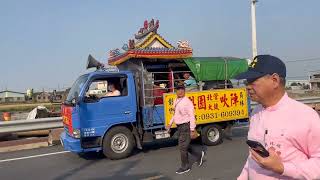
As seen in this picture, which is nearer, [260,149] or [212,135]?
[260,149]

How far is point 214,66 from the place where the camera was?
1311cm

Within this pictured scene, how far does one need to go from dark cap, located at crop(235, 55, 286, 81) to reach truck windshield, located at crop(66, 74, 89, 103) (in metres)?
7.93

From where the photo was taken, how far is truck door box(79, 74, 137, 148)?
1045cm

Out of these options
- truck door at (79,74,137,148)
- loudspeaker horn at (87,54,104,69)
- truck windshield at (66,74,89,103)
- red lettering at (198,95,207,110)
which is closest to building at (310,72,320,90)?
red lettering at (198,95,207,110)

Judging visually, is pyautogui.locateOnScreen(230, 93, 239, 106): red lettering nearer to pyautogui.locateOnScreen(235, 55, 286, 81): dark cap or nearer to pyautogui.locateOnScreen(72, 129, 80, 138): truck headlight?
pyautogui.locateOnScreen(72, 129, 80, 138): truck headlight

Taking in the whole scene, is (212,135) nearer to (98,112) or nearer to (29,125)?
(98,112)

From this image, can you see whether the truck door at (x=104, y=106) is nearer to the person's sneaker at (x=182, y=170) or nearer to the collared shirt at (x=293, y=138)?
the person's sneaker at (x=182, y=170)

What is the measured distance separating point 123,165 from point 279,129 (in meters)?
7.38

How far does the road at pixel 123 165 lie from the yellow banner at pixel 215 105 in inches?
32.2

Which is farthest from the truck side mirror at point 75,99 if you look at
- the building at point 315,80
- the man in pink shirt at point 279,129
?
the building at point 315,80

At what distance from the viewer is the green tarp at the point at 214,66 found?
1274 cm

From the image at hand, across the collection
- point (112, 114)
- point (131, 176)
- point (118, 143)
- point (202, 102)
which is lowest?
point (131, 176)

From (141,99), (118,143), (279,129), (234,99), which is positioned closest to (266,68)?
(279,129)

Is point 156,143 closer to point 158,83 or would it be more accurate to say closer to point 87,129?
point 158,83
